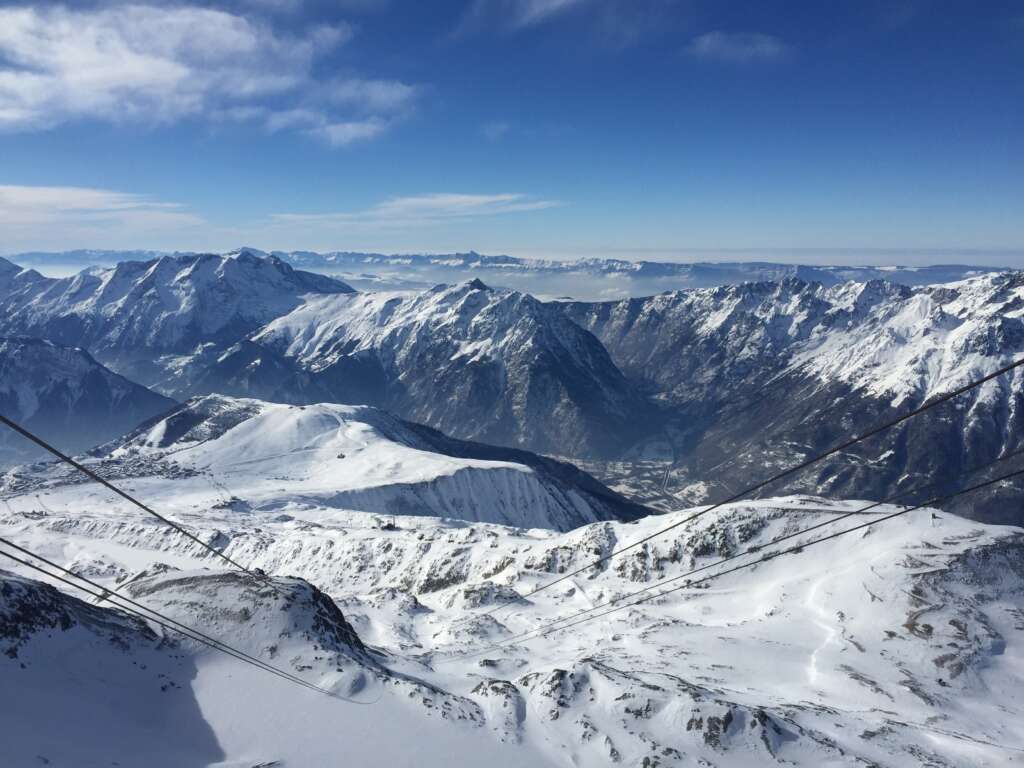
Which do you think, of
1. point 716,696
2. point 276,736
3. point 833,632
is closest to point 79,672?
point 276,736

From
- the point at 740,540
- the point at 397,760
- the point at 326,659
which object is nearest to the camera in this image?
the point at 397,760

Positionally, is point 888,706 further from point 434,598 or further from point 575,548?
point 434,598

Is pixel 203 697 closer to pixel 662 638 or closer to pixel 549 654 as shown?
pixel 549 654

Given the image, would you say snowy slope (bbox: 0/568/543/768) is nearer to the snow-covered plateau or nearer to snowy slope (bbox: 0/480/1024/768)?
the snow-covered plateau

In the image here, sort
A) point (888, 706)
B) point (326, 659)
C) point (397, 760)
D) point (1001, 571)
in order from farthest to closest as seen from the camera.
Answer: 1. point (1001, 571)
2. point (888, 706)
3. point (326, 659)
4. point (397, 760)

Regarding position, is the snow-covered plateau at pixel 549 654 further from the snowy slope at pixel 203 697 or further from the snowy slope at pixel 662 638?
the snowy slope at pixel 662 638

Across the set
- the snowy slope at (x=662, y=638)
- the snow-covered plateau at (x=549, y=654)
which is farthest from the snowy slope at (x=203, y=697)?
the snowy slope at (x=662, y=638)

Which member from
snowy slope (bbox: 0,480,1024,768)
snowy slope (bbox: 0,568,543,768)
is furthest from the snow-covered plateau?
snowy slope (bbox: 0,480,1024,768)
